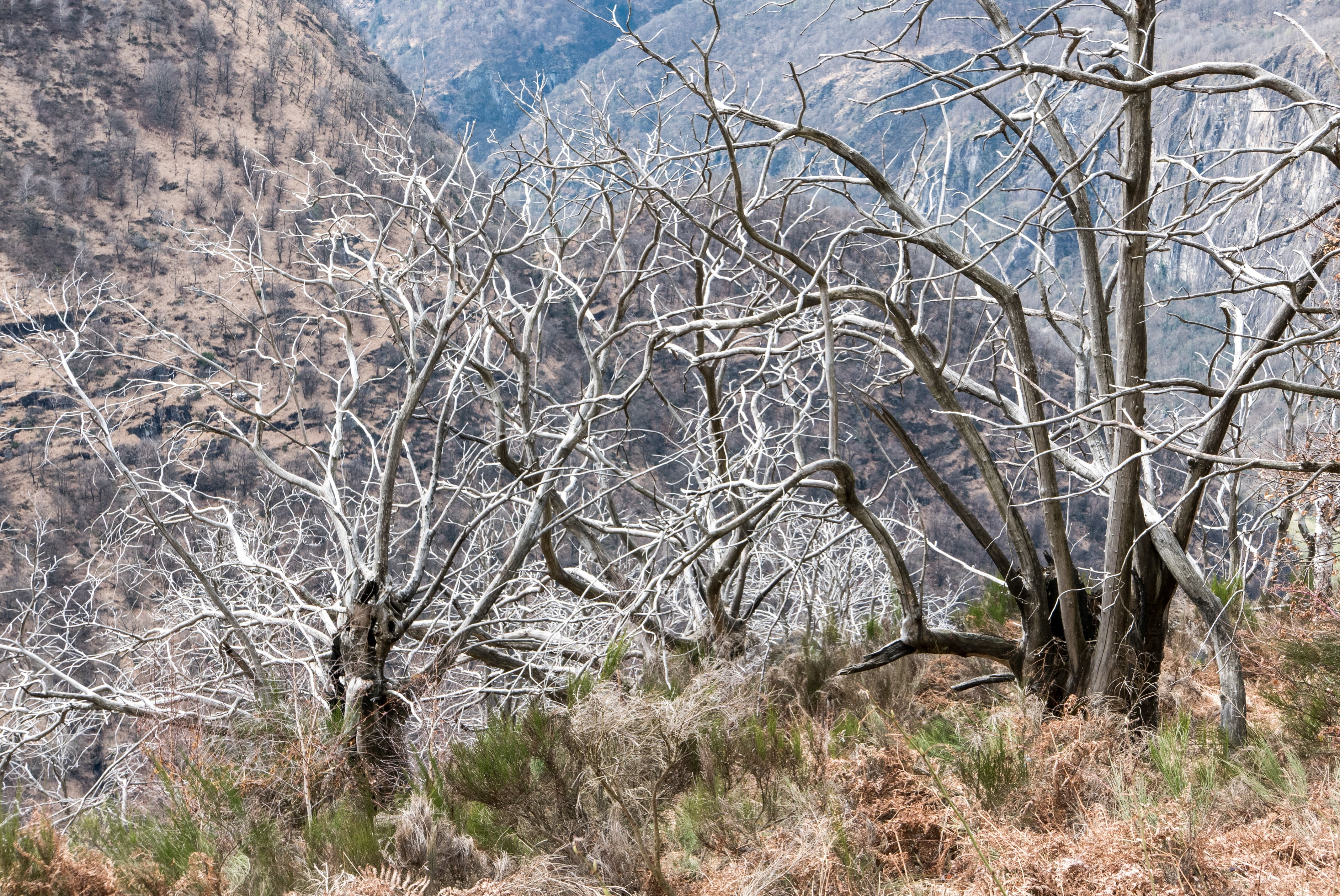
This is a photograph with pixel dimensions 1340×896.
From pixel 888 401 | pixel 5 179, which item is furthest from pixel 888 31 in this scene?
pixel 5 179

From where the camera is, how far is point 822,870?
2.26m

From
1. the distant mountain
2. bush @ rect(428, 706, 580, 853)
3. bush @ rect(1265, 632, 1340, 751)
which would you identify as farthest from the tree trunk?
the distant mountain

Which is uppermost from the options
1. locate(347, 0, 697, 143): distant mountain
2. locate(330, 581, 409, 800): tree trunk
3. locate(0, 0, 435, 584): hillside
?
locate(347, 0, 697, 143): distant mountain

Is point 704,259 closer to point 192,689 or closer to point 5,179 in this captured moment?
point 192,689

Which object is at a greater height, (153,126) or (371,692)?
(153,126)

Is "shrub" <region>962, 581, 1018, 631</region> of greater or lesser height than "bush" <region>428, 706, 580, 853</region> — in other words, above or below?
below

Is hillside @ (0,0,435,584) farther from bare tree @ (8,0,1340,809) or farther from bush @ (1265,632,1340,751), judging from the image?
bush @ (1265,632,1340,751)

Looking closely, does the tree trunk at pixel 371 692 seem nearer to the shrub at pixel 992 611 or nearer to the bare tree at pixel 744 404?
the bare tree at pixel 744 404

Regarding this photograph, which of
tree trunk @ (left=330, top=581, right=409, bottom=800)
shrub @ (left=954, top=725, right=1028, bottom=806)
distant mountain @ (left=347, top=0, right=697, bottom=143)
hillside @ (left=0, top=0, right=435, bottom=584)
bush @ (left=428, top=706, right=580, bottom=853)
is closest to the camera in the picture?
shrub @ (left=954, top=725, right=1028, bottom=806)

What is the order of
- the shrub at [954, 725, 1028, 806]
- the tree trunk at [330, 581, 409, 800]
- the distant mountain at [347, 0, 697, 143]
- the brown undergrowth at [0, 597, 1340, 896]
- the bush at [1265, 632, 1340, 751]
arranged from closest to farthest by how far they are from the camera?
the brown undergrowth at [0, 597, 1340, 896], the shrub at [954, 725, 1028, 806], the bush at [1265, 632, 1340, 751], the tree trunk at [330, 581, 409, 800], the distant mountain at [347, 0, 697, 143]

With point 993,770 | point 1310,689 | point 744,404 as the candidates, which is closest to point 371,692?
point 993,770

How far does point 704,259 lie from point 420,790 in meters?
4.13

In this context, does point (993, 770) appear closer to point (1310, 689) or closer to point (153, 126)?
point (1310, 689)

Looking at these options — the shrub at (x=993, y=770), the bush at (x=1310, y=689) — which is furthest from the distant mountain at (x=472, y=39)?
the shrub at (x=993, y=770)
